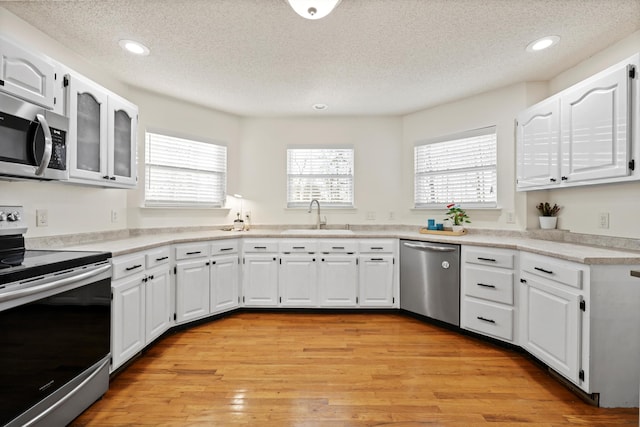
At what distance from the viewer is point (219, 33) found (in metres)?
2.28

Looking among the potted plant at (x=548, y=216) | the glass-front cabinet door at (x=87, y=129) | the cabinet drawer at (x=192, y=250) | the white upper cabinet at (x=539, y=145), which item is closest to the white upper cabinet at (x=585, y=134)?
the white upper cabinet at (x=539, y=145)

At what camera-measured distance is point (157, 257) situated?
262cm

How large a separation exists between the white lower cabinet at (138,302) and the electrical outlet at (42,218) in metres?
0.70

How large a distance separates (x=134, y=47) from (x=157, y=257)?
1.74 m

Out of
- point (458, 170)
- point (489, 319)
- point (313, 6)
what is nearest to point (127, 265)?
point (313, 6)

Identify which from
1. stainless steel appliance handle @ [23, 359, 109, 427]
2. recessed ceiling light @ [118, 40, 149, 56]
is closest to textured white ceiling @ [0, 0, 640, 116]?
recessed ceiling light @ [118, 40, 149, 56]

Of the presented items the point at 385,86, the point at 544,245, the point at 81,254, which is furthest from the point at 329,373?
the point at 385,86

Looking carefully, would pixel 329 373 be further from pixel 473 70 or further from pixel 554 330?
pixel 473 70

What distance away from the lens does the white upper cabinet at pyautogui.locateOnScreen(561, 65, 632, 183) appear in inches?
79.4

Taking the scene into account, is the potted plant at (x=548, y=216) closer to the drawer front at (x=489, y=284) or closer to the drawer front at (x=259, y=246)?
the drawer front at (x=489, y=284)

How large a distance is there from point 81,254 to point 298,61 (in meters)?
2.20

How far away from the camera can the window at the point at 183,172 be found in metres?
3.48

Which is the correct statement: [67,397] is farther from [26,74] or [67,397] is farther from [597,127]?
[597,127]

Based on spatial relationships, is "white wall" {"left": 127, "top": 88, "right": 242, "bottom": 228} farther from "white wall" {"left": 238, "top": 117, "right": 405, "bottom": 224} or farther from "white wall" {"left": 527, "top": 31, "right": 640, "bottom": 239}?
"white wall" {"left": 527, "top": 31, "right": 640, "bottom": 239}
